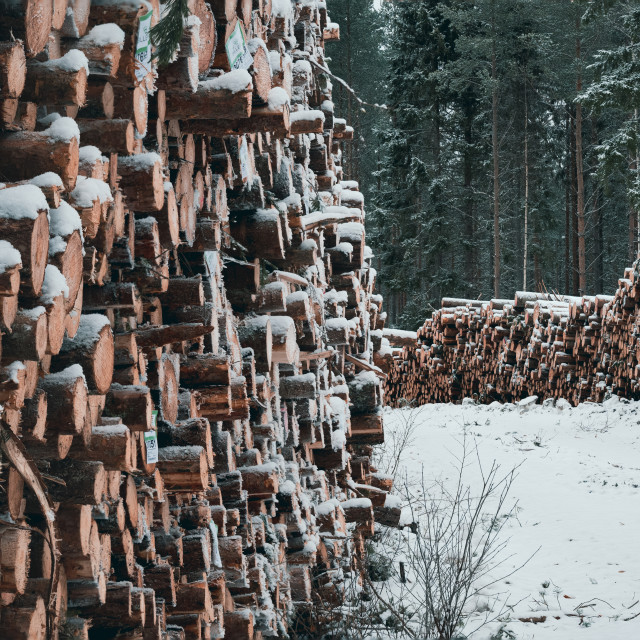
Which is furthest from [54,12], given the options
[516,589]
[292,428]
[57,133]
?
[516,589]

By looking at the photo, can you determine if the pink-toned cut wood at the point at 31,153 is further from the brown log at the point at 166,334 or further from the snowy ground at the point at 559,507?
the snowy ground at the point at 559,507

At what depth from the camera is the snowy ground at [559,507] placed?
19.8 feet

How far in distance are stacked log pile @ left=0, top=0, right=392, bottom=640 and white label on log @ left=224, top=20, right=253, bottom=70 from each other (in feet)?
0.05

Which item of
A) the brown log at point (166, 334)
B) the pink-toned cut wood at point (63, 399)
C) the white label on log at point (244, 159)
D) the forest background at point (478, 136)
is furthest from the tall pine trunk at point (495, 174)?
the pink-toned cut wood at point (63, 399)

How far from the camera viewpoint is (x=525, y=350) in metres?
14.9

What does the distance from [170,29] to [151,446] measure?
1.26 meters

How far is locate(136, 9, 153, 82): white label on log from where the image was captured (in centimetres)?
225

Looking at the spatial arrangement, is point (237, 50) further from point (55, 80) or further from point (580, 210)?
point (580, 210)

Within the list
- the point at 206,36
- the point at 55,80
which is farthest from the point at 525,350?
the point at 55,80

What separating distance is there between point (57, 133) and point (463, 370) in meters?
15.7

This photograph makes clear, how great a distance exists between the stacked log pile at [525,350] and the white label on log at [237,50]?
6.21 meters

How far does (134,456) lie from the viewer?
96.4 inches

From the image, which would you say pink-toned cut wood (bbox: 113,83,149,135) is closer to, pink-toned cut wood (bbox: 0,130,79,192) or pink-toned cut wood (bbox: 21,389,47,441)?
pink-toned cut wood (bbox: 0,130,79,192)

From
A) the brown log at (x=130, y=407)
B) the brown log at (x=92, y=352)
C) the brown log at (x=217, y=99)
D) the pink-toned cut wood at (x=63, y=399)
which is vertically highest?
the brown log at (x=217, y=99)
